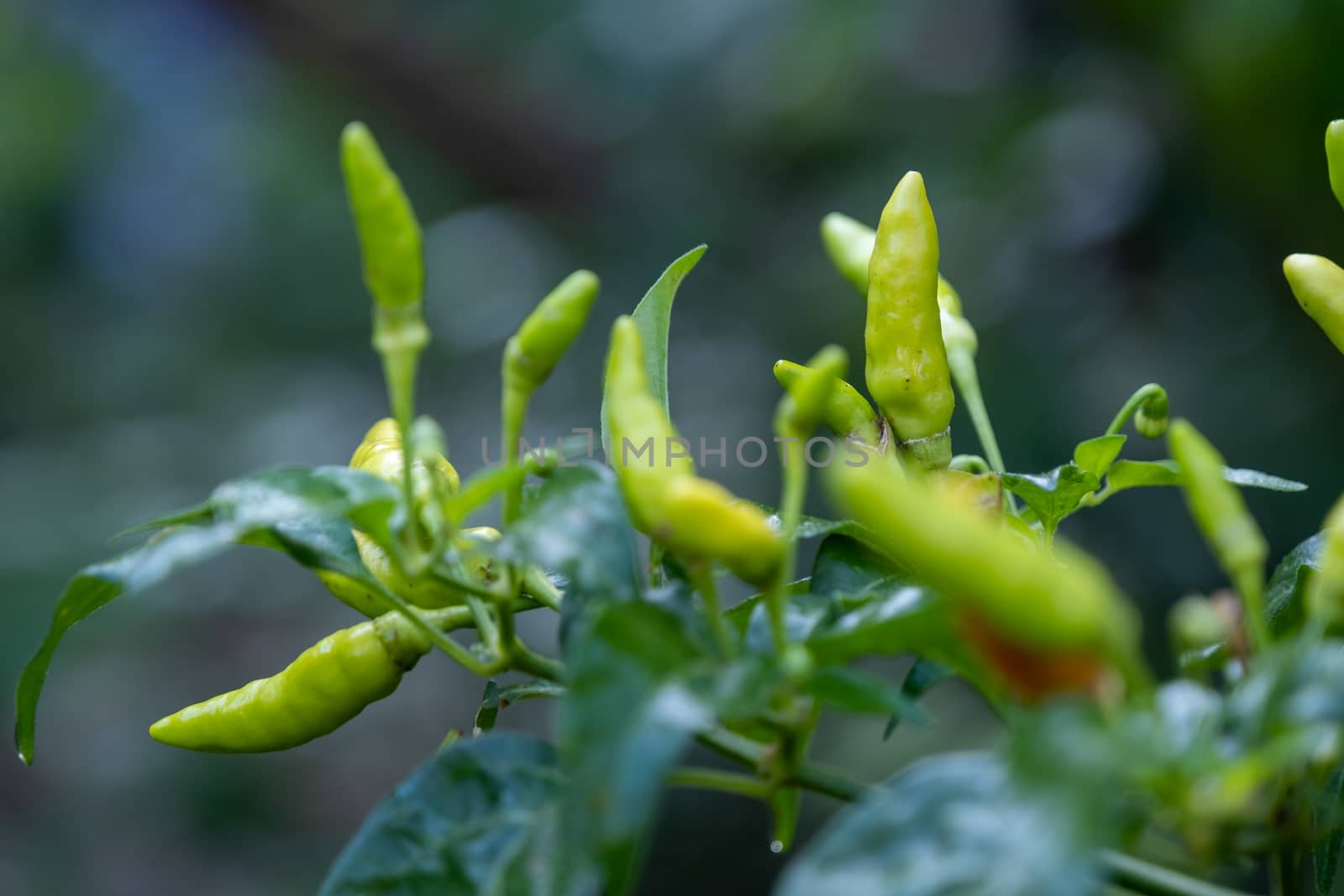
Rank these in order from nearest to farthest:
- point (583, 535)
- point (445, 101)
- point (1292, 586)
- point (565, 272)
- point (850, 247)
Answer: point (583, 535) → point (1292, 586) → point (850, 247) → point (565, 272) → point (445, 101)

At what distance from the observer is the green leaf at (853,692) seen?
337 millimetres

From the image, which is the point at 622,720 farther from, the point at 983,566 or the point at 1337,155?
the point at 1337,155

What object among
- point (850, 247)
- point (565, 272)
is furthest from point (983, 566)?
point (565, 272)

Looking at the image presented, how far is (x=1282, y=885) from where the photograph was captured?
16.0 inches

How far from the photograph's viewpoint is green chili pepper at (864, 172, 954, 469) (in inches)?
20.8

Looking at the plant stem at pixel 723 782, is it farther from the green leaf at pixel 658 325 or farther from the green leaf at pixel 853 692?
the green leaf at pixel 658 325

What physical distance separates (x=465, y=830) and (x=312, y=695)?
5.5 inches

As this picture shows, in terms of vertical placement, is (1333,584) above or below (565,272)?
below

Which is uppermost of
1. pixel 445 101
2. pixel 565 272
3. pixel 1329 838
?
pixel 445 101

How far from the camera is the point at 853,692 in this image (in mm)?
339

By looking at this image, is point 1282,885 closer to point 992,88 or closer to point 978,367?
point 978,367

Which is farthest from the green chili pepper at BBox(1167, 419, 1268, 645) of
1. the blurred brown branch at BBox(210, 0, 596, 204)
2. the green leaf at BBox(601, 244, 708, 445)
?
the blurred brown branch at BBox(210, 0, 596, 204)

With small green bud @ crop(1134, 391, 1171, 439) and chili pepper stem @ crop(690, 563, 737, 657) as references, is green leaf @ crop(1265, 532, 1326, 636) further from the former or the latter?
chili pepper stem @ crop(690, 563, 737, 657)

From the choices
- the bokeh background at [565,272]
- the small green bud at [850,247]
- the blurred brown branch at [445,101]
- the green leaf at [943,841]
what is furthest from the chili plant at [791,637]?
the blurred brown branch at [445,101]
